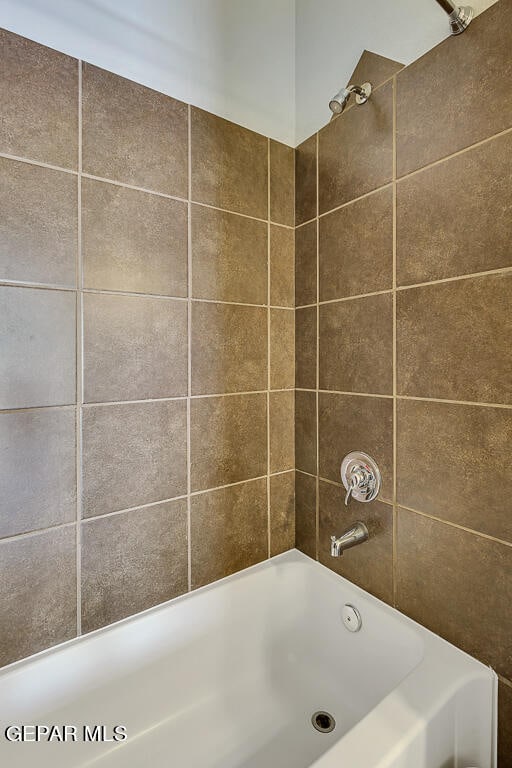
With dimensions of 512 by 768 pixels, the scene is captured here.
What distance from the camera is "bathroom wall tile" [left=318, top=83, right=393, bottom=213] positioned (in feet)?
3.35

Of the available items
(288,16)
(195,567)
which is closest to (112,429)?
(195,567)

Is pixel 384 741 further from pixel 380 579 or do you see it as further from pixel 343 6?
pixel 343 6

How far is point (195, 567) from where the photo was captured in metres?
1.15

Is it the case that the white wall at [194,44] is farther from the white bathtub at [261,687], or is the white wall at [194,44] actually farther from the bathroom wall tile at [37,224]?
the white bathtub at [261,687]

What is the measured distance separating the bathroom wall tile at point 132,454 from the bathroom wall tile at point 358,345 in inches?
19.9

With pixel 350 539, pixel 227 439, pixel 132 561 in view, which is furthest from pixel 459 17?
pixel 132 561

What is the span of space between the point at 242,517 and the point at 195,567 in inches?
8.4

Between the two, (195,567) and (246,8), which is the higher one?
(246,8)

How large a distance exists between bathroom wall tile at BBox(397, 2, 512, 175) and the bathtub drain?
159cm

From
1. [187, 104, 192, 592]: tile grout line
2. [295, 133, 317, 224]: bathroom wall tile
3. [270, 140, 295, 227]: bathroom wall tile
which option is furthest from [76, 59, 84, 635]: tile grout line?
[295, 133, 317, 224]: bathroom wall tile

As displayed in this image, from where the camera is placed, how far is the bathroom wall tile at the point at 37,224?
85 cm

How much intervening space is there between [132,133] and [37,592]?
1.24 m

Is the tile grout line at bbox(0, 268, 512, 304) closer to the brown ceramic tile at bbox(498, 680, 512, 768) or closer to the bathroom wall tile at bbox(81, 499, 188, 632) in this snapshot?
the bathroom wall tile at bbox(81, 499, 188, 632)

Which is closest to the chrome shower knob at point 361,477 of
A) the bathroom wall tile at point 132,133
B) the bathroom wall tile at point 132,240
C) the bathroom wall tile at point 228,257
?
the bathroom wall tile at point 228,257
